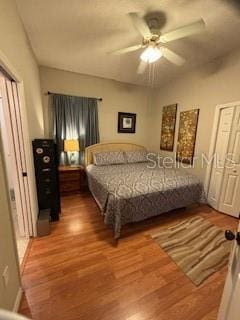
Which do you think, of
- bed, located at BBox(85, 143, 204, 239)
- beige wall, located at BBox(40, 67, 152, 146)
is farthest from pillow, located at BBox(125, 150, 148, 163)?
bed, located at BBox(85, 143, 204, 239)

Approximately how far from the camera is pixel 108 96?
4.09 metres

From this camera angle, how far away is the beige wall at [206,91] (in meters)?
2.69

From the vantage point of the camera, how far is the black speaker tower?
7.46 ft

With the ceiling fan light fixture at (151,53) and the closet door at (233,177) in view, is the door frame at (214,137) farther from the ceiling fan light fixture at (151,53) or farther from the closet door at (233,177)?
the ceiling fan light fixture at (151,53)

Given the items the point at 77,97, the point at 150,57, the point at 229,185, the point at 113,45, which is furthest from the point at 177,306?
the point at 77,97

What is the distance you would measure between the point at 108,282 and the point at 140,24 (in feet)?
8.89

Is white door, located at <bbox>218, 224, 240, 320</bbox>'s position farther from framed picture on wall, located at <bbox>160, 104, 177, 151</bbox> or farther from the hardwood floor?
framed picture on wall, located at <bbox>160, 104, 177, 151</bbox>

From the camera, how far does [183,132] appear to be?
3.63m

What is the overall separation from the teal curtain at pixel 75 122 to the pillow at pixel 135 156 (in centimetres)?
88

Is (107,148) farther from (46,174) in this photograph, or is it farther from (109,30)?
(109,30)

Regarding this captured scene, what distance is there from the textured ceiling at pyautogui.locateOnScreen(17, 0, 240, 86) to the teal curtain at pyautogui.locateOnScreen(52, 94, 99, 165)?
71 centimetres

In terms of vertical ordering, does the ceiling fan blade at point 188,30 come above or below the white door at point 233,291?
above

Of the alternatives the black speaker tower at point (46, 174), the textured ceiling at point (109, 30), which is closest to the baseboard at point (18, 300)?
the black speaker tower at point (46, 174)

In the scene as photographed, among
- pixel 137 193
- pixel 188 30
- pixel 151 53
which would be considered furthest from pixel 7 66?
pixel 137 193
